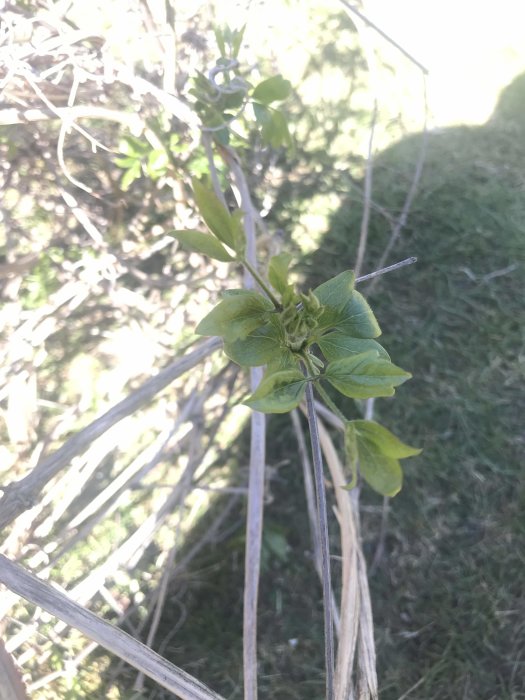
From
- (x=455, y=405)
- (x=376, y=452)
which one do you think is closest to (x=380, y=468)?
(x=376, y=452)

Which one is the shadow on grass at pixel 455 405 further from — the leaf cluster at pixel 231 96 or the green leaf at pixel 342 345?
the green leaf at pixel 342 345

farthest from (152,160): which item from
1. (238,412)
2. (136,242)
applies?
(238,412)

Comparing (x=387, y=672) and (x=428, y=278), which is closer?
(x=387, y=672)

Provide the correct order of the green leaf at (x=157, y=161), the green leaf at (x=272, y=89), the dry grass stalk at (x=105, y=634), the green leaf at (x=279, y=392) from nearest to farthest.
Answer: the green leaf at (x=279, y=392) → the dry grass stalk at (x=105, y=634) → the green leaf at (x=272, y=89) → the green leaf at (x=157, y=161)

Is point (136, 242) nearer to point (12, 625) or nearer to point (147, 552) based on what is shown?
point (147, 552)

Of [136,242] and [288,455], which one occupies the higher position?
[136,242]

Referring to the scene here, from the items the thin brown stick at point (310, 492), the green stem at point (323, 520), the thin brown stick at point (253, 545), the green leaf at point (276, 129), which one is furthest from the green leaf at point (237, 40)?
the thin brown stick at point (310, 492)

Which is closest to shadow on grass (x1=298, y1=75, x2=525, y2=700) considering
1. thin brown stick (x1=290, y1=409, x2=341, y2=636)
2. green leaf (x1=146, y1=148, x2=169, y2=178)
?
thin brown stick (x1=290, y1=409, x2=341, y2=636)
